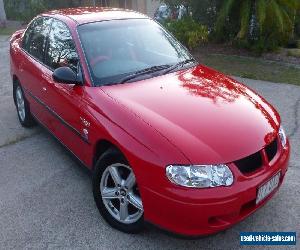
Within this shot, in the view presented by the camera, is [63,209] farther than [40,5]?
No

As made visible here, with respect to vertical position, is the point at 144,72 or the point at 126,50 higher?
the point at 126,50

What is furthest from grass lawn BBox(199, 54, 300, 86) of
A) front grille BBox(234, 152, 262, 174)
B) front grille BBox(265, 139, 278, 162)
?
front grille BBox(234, 152, 262, 174)

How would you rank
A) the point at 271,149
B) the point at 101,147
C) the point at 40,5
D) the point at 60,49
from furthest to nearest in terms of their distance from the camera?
the point at 40,5 → the point at 60,49 → the point at 101,147 → the point at 271,149

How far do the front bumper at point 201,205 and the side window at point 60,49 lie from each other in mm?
1752

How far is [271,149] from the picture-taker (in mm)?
3227

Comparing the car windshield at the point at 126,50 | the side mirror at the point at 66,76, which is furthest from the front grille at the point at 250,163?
the side mirror at the point at 66,76

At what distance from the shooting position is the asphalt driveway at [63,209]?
10.8ft

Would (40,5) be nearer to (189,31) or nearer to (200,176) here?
(189,31)

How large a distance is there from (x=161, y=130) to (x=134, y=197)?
62 cm

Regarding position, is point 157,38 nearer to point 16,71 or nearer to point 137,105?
point 137,105

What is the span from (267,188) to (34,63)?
3213mm

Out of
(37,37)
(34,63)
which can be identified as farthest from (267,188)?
(37,37)

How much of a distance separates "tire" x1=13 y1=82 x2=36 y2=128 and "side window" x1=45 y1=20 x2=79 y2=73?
1.19 meters

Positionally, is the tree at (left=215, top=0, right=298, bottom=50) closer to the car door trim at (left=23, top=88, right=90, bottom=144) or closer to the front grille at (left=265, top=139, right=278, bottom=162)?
the car door trim at (left=23, top=88, right=90, bottom=144)
